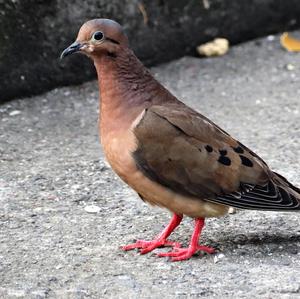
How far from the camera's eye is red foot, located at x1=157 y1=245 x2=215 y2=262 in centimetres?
479

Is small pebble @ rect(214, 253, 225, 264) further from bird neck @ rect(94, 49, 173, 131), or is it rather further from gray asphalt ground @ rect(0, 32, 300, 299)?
bird neck @ rect(94, 49, 173, 131)

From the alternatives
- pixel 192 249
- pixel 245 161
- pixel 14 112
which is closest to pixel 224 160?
pixel 245 161

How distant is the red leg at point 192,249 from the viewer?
15.8ft

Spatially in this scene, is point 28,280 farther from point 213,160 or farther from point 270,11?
point 270,11

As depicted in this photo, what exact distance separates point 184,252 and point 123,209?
2.37 feet

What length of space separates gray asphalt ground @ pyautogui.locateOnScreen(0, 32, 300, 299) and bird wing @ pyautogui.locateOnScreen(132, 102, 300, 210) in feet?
1.01

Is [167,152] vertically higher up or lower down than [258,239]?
higher up

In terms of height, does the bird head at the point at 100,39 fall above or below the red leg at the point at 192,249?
above

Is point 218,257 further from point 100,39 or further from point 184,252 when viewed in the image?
point 100,39

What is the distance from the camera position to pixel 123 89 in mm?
4820

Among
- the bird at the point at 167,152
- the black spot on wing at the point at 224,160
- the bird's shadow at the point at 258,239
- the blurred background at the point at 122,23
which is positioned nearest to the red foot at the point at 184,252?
the bird at the point at 167,152

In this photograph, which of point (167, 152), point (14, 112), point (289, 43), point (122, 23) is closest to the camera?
point (167, 152)

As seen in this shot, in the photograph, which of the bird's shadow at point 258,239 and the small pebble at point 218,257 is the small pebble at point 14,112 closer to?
the bird's shadow at point 258,239

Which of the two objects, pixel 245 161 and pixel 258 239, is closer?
pixel 245 161
